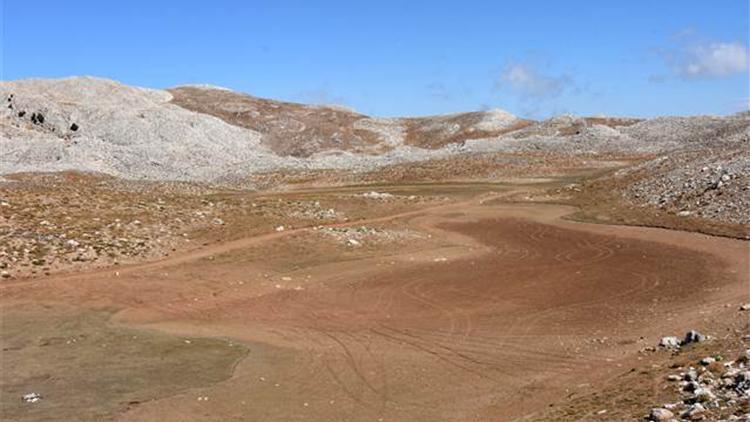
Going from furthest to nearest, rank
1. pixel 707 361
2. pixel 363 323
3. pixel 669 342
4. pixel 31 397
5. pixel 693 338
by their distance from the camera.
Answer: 1. pixel 363 323
2. pixel 669 342
3. pixel 693 338
4. pixel 31 397
5. pixel 707 361

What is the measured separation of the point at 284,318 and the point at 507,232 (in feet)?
67.4

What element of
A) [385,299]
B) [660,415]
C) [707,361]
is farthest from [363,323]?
[660,415]

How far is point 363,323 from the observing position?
72.2ft

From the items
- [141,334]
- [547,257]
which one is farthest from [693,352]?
[547,257]

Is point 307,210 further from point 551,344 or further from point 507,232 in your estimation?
point 551,344

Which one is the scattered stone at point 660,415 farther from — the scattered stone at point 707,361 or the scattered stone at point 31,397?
the scattered stone at point 31,397

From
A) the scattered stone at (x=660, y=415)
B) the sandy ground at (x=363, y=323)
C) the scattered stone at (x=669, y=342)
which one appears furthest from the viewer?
the scattered stone at (x=669, y=342)

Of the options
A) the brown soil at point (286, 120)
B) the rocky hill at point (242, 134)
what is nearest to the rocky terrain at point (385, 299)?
the rocky hill at point (242, 134)

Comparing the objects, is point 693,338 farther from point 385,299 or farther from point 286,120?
point 286,120

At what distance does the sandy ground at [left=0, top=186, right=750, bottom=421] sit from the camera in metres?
15.4

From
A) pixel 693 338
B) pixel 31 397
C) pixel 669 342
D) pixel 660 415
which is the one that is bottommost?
pixel 31 397

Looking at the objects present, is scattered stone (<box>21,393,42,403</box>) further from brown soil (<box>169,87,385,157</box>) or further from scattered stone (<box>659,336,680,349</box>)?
brown soil (<box>169,87,385,157</box>)

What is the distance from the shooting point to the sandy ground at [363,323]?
606 inches

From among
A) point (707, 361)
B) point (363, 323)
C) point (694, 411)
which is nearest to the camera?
point (694, 411)
